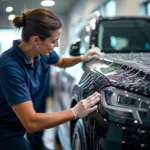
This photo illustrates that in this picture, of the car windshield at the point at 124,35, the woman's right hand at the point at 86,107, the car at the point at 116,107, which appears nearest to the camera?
the car at the point at 116,107

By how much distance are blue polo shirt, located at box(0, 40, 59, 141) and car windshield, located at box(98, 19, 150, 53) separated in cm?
79

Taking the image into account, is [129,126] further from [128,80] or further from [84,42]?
[84,42]

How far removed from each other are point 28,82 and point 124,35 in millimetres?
1312

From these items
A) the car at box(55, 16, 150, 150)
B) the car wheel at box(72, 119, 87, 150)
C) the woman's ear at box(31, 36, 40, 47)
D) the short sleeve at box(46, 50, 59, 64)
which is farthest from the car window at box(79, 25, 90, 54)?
the woman's ear at box(31, 36, 40, 47)

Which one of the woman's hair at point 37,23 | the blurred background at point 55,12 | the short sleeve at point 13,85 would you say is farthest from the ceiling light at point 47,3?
the short sleeve at point 13,85

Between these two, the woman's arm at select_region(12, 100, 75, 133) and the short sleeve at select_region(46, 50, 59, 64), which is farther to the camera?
the short sleeve at select_region(46, 50, 59, 64)

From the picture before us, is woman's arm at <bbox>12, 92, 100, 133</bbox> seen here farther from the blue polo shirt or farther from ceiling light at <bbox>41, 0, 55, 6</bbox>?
ceiling light at <bbox>41, 0, 55, 6</bbox>

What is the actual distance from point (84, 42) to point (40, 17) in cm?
110

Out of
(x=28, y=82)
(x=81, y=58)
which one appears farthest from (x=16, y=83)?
(x=81, y=58)

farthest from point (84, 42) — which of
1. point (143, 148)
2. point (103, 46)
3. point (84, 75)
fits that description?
point (143, 148)

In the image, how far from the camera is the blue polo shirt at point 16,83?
5.00 feet

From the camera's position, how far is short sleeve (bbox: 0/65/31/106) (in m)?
1.51

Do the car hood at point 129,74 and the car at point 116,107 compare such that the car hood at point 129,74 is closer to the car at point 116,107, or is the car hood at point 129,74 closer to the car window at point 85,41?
the car at point 116,107

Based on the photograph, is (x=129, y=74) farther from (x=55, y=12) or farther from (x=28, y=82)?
(x=55, y=12)
